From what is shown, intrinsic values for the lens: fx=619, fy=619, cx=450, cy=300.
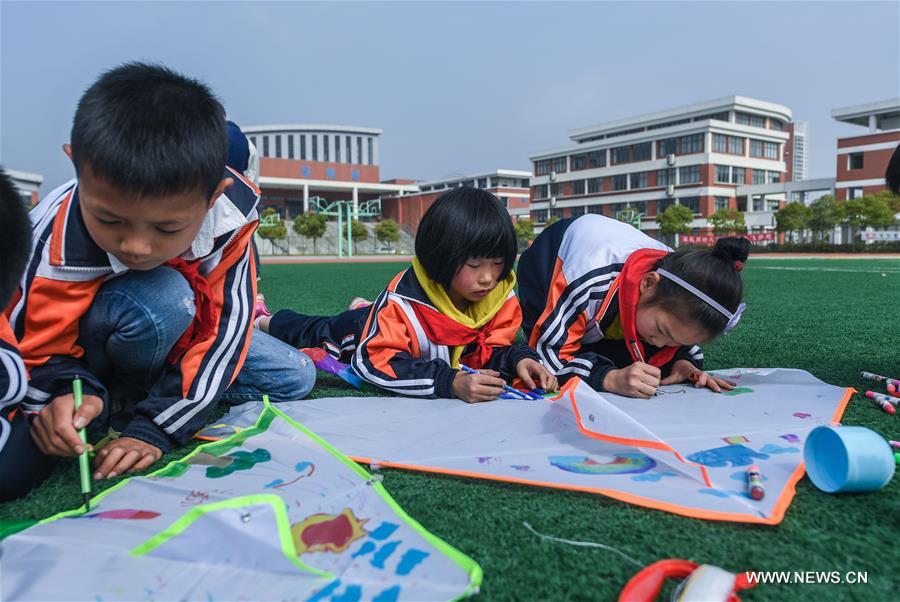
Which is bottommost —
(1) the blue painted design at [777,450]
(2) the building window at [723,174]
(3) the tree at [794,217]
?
(1) the blue painted design at [777,450]

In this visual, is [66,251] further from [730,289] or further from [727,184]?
[727,184]

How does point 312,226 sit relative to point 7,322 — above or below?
above

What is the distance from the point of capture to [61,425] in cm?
119

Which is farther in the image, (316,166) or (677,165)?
(316,166)

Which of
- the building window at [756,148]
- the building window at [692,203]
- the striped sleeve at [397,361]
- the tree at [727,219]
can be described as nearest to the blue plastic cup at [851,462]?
the striped sleeve at [397,361]

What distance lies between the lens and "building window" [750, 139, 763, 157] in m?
33.8

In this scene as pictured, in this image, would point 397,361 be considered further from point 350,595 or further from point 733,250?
point 350,595

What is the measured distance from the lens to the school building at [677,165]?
1270 inches

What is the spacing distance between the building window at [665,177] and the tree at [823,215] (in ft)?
31.3

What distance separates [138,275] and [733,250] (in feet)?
5.34

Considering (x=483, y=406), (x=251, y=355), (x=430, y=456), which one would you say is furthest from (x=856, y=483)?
(x=251, y=355)

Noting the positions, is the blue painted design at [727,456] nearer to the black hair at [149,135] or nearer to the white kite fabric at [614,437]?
the white kite fabric at [614,437]

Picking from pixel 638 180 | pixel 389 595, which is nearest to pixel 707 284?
pixel 389 595

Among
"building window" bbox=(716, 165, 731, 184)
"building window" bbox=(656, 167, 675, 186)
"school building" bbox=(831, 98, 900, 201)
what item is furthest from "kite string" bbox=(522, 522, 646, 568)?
"building window" bbox=(656, 167, 675, 186)
